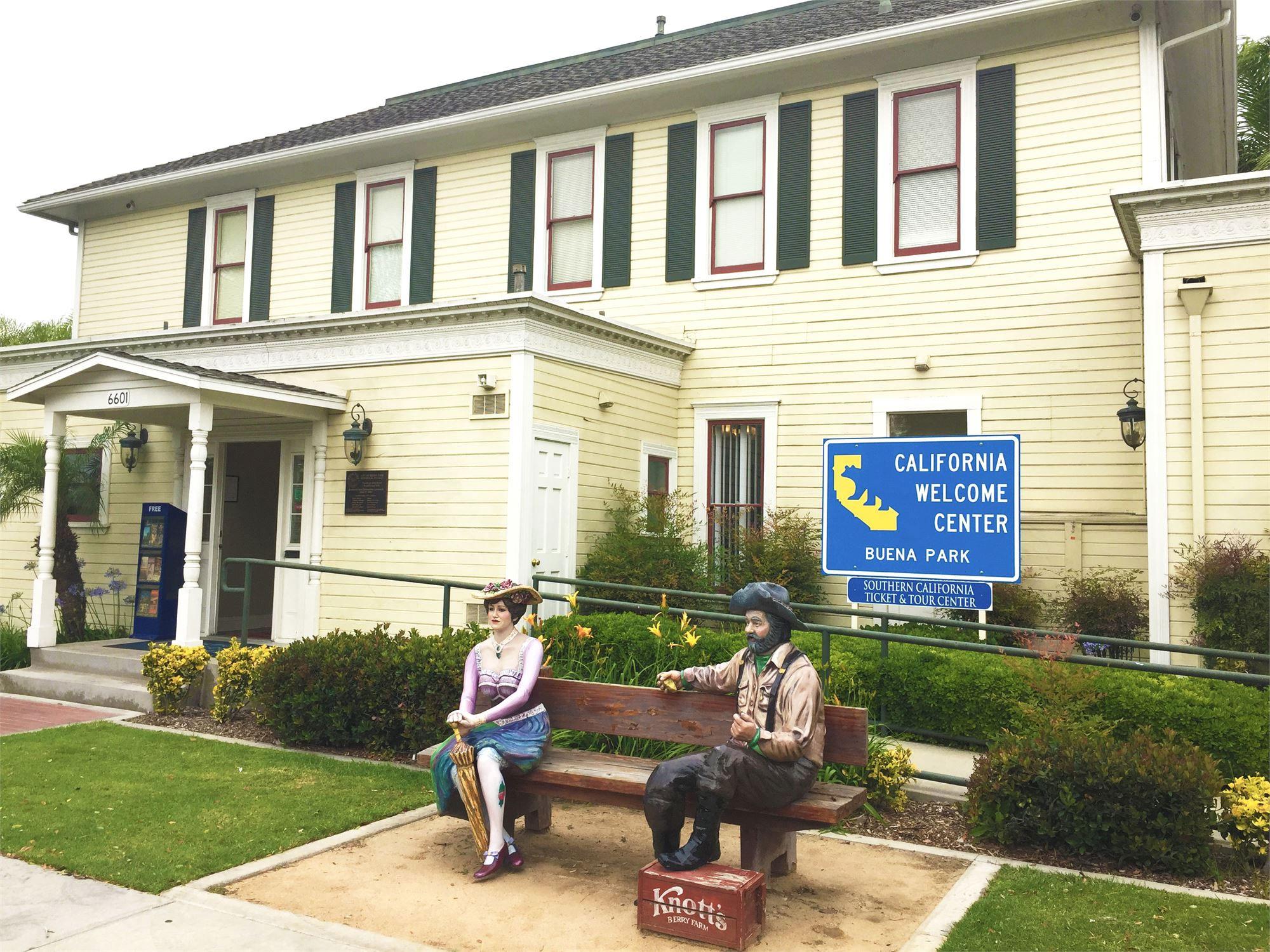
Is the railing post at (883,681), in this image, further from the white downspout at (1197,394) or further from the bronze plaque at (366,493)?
the bronze plaque at (366,493)

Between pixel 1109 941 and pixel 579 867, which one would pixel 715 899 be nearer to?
pixel 579 867

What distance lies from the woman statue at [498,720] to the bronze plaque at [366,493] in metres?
6.39

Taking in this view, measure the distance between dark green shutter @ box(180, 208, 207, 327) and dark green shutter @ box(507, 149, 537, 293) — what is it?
229 inches

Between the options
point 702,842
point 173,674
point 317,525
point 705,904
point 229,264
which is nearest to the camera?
point 705,904

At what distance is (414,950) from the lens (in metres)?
4.80

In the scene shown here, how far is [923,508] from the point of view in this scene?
920cm

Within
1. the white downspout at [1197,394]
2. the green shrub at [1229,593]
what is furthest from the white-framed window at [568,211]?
the green shrub at [1229,593]

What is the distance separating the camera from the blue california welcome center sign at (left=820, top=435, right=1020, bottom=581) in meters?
8.83

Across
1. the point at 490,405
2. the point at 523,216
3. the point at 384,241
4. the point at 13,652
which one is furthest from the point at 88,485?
the point at 523,216

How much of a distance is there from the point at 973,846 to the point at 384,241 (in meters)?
12.8

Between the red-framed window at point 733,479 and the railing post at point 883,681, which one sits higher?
the red-framed window at point 733,479

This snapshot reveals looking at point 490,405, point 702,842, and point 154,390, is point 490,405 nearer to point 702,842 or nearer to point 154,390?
point 154,390

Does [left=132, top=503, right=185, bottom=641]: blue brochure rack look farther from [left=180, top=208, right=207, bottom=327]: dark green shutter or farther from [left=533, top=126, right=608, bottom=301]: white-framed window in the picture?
[left=533, top=126, right=608, bottom=301]: white-framed window

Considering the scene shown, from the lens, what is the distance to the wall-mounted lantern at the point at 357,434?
41.0 feet
